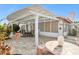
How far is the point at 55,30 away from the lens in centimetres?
324

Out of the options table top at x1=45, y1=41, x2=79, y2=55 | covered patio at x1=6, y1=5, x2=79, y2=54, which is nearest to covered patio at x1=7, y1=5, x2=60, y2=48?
covered patio at x1=6, y1=5, x2=79, y2=54

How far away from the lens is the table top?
127 inches

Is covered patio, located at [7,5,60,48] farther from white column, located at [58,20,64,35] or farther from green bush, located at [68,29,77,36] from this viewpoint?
green bush, located at [68,29,77,36]

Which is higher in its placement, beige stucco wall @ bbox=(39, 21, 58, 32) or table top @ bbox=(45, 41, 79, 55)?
beige stucco wall @ bbox=(39, 21, 58, 32)

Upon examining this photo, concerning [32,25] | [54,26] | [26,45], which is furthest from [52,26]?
[26,45]

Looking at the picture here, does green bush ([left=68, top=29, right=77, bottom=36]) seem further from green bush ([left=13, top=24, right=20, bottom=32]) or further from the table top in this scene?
green bush ([left=13, top=24, right=20, bottom=32])

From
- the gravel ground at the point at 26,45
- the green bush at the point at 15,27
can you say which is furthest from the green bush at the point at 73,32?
the green bush at the point at 15,27

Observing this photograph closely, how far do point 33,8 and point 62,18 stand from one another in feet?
1.23

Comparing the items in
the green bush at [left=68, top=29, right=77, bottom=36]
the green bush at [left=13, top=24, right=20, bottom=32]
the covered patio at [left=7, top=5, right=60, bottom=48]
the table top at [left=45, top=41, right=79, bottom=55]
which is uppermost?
the covered patio at [left=7, top=5, right=60, bottom=48]

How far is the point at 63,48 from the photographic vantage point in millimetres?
3248

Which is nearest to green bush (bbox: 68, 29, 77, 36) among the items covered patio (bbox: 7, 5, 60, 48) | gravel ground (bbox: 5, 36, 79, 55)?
gravel ground (bbox: 5, 36, 79, 55)

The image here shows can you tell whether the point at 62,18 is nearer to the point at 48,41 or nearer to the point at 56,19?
the point at 56,19

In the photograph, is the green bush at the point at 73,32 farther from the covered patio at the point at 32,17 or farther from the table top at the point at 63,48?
the covered patio at the point at 32,17

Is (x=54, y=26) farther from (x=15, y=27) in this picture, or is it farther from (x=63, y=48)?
(x=15, y=27)
